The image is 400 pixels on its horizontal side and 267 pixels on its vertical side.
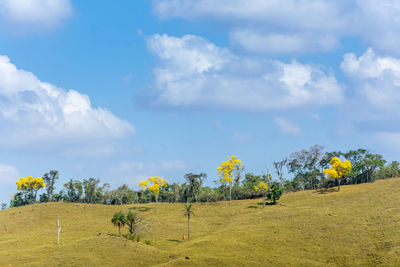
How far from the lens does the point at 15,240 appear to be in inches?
3981

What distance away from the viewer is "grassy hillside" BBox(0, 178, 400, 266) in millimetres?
74750

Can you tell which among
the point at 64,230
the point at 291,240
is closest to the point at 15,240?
the point at 64,230

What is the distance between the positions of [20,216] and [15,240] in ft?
125

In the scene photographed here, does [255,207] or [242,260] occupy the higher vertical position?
[255,207]

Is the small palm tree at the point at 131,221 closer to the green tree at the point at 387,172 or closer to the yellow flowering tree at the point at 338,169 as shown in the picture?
the yellow flowering tree at the point at 338,169

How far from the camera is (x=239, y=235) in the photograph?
89.2 meters

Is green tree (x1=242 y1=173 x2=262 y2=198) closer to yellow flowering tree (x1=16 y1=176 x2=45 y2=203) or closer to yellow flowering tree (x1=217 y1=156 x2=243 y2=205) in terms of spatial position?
yellow flowering tree (x1=217 y1=156 x2=243 y2=205)

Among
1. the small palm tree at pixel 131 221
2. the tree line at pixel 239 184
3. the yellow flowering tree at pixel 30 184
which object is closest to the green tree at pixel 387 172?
the tree line at pixel 239 184

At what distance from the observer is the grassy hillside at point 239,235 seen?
74750mm

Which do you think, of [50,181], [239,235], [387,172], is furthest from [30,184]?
[387,172]

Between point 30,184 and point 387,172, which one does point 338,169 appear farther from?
point 30,184

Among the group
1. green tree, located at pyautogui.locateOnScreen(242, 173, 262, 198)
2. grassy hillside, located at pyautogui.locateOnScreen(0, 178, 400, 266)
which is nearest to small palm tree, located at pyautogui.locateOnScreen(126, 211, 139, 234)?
→ grassy hillside, located at pyautogui.locateOnScreen(0, 178, 400, 266)

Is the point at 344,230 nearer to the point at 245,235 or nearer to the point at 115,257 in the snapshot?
the point at 245,235

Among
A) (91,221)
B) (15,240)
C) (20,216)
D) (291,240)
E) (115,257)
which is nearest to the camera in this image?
(115,257)
